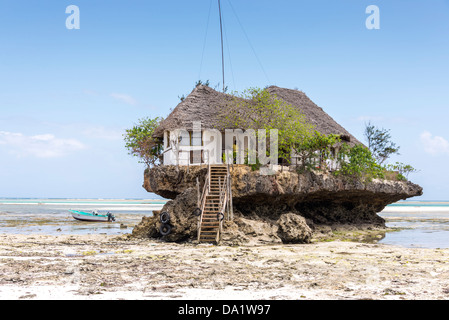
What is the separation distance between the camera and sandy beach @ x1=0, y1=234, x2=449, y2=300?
8328 millimetres

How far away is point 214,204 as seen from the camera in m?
19.2

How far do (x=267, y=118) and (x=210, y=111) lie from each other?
3152 mm

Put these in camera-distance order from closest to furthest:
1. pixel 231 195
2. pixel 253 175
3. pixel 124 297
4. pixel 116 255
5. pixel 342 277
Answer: pixel 124 297 → pixel 342 277 → pixel 116 255 → pixel 231 195 → pixel 253 175

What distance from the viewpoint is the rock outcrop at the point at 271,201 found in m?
18.2

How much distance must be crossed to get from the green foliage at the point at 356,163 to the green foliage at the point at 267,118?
253cm

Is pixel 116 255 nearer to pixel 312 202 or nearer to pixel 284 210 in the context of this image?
pixel 284 210

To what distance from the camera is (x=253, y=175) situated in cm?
1997

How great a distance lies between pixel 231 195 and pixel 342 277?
29.5 feet

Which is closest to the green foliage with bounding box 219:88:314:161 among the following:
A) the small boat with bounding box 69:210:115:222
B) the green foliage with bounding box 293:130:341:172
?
the green foliage with bounding box 293:130:341:172

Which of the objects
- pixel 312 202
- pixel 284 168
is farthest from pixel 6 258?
pixel 312 202

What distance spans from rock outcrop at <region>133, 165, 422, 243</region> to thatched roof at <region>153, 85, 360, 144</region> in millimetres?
2678

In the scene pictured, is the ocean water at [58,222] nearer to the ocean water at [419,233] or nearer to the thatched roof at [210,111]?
the thatched roof at [210,111]

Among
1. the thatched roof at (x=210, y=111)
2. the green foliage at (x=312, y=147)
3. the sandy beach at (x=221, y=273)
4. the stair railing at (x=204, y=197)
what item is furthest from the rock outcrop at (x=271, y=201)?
the thatched roof at (x=210, y=111)

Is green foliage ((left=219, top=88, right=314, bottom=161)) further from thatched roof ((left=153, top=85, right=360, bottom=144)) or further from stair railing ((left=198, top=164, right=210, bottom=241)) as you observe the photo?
stair railing ((left=198, top=164, right=210, bottom=241))
